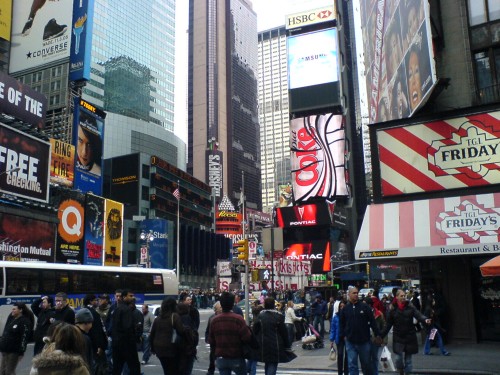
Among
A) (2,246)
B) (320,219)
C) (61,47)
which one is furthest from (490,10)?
(320,219)

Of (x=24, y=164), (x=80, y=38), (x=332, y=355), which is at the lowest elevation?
(x=332, y=355)

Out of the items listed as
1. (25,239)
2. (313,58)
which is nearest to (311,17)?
(313,58)

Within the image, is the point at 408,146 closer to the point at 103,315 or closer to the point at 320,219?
the point at 103,315

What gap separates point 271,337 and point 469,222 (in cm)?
911

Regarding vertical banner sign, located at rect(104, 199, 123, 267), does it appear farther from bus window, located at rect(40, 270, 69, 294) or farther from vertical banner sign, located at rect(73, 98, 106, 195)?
bus window, located at rect(40, 270, 69, 294)

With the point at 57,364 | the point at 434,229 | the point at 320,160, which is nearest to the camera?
the point at 57,364

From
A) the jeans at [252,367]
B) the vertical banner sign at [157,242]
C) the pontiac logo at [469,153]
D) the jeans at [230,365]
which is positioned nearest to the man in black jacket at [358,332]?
the jeans at [252,367]

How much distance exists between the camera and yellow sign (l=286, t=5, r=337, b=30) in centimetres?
10050

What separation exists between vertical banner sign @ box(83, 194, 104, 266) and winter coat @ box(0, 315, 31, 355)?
5077 cm

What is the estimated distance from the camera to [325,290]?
40.9m

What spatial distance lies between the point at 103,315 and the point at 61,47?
59.0 meters

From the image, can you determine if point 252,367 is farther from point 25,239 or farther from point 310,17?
point 310,17

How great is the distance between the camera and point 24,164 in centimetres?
4078

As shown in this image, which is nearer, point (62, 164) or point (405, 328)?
point (405, 328)
